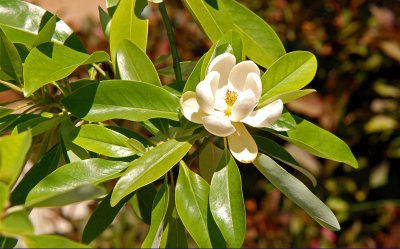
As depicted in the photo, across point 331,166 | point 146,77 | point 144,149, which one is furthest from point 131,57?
point 331,166

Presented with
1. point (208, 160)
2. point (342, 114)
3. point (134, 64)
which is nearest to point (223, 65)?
point (134, 64)

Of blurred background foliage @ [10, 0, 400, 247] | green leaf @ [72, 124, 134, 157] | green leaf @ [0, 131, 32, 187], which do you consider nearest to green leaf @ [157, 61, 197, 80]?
green leaf @ [72, 124, 134, 157]

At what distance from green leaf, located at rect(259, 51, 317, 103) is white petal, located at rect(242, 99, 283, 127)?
6 centimetres

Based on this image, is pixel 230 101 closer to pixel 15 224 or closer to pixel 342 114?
pixel 15 224

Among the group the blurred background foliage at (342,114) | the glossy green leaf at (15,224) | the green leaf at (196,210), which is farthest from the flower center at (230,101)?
the blurred background foliage at (342,114)

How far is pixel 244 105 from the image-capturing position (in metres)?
0.65

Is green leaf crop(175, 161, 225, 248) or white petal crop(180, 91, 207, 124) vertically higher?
white petal crop(180, 91, 207, 124)

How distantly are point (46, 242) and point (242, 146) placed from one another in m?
0.31

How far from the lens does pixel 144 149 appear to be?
2.29ft

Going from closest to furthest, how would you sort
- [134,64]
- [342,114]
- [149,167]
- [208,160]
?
[149,167], [134,64], [208,160], [342,114]

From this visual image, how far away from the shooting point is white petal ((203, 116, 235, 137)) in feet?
2.09

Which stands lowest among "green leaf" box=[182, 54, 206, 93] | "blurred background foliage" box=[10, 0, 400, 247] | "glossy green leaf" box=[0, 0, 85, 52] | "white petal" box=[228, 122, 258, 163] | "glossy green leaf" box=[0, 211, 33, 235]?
"blurred background foliage" box=[10, 0, 400, 247]

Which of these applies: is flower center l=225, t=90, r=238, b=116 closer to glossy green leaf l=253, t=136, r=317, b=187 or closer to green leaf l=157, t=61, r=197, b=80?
glossy green leaf l=253, t=136, r=317, b=187

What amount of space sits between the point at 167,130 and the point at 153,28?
137 centimetres
